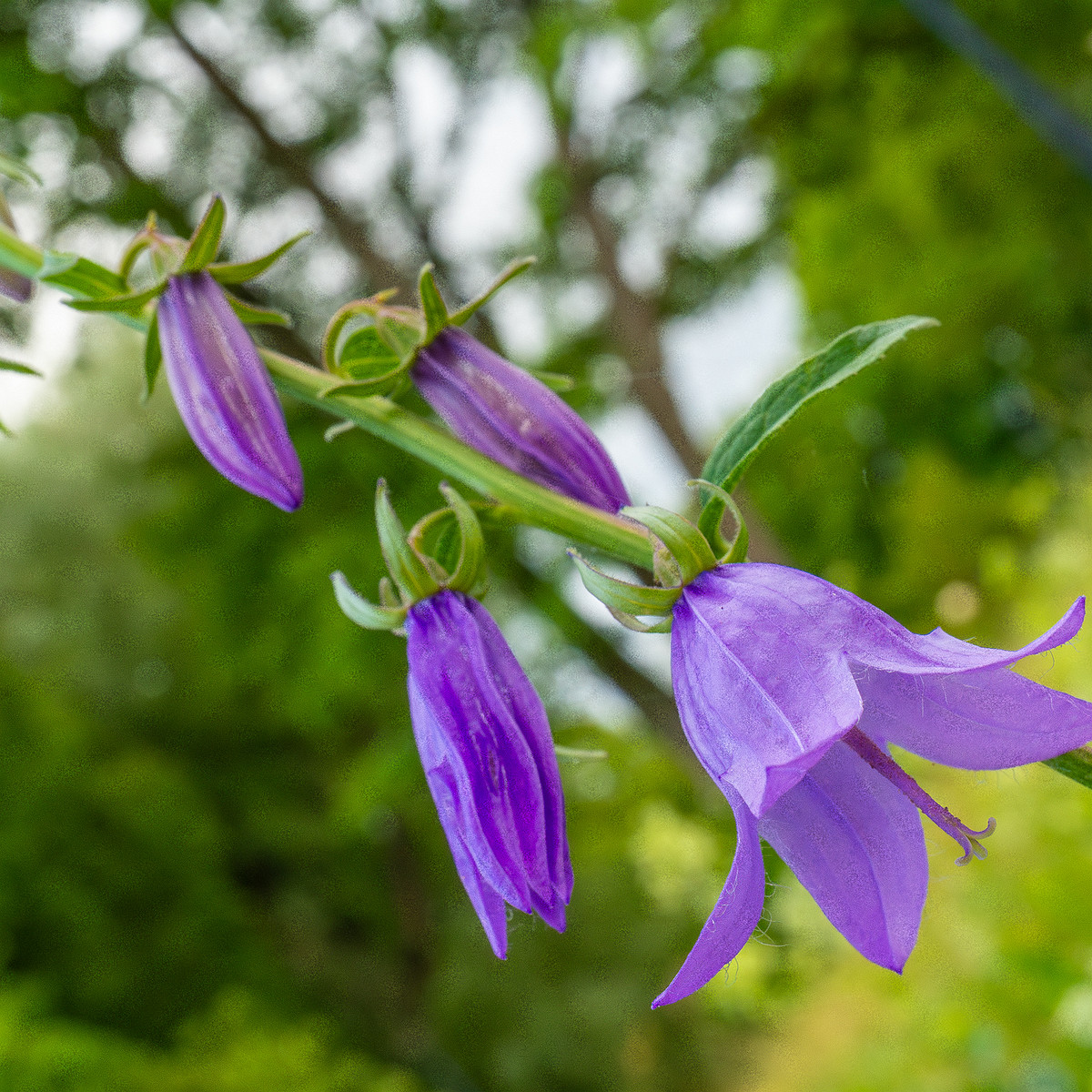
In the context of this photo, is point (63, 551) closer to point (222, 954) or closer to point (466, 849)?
point (222, 954)

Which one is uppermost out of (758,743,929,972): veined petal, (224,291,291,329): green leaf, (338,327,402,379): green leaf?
(224,291,291,329): green leaf

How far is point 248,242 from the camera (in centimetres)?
429

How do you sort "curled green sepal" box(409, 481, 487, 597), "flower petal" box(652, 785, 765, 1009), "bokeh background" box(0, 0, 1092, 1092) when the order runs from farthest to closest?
"bokeh background" box(0, 0, 1092, 1092), "curled green sepal" box(409, 481, 487, 597), "flower petal" box(652, 785, 765, 1009)

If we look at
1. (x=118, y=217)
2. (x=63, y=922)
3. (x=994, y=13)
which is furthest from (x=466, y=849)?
(x=63, y=922)

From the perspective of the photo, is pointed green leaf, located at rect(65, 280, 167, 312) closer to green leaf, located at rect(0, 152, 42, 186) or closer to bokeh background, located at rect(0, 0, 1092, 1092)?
green leaf, located at rect(0, 152, 42, 186)

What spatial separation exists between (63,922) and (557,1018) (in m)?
3.05

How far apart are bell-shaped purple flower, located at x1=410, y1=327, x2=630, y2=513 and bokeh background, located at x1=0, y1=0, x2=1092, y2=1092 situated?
2.07 meters

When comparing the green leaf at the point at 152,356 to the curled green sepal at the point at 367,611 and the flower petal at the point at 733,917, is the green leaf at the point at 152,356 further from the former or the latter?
the flower petal at the point at 733,917

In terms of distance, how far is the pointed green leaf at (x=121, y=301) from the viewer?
1.45ft

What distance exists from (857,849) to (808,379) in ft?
0.61

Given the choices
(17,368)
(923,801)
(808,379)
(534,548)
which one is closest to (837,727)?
(923,801)

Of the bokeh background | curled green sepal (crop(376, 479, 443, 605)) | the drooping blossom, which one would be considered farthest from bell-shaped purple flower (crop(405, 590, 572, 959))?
the bokeh background

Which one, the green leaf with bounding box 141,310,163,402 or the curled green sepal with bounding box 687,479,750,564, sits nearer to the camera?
the curled green sepal with bounding box 687,479,750,564

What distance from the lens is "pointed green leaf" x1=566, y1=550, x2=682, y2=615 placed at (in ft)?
1.28
